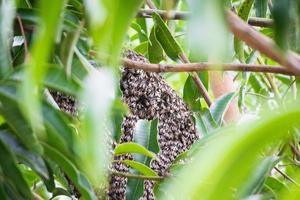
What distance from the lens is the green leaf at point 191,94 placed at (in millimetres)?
1359

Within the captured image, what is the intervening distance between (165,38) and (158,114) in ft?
0.45

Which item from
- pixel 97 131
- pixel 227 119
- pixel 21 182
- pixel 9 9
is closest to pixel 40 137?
pixel 21 182

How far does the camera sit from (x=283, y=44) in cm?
44

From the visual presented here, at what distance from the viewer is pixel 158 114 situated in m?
1.18

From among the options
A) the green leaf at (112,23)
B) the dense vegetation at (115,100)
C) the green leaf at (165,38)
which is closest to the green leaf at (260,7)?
the dense vegetation at (115,100)

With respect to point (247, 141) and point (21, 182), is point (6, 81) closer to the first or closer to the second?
point (21, 182)

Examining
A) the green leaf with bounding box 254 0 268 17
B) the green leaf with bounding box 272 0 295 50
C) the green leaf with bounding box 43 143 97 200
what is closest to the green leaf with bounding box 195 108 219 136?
the green leaf with bounding box 254 0 268 17

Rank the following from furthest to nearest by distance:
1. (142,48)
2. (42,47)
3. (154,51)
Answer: (142,48) → (154,51) → (42,47)

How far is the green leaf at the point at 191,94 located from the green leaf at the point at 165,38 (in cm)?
15

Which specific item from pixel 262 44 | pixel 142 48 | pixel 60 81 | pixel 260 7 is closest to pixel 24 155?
pixel 60 81

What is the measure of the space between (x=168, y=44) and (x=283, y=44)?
0.76 metres

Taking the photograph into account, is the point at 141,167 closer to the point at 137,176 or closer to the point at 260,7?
the point at 137,176

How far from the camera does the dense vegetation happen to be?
37cm

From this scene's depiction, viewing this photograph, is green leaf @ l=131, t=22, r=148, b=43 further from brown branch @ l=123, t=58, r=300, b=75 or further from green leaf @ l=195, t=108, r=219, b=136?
brown branch @ l=123, t=58, r=300, b=75
